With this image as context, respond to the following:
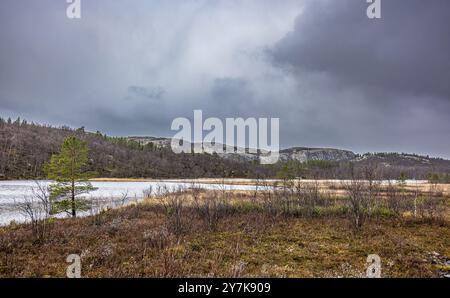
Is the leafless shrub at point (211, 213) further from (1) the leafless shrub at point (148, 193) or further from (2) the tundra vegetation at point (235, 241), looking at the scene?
(1) the leafless shrub at point (148, 193)

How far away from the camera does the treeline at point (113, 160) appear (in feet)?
290

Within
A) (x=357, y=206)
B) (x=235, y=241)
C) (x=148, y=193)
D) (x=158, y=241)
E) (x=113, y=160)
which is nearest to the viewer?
(x=158, y=241)

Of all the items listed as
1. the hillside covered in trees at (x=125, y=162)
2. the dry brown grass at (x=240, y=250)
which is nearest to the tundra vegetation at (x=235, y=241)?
Answer: the dry brown grass at (x=240, y=250)

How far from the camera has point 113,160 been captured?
11319 centimetres

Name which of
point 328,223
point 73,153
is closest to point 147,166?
point 73,153

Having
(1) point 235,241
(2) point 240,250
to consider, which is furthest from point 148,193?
(2) point 240,250

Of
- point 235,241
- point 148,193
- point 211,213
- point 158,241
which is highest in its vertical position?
point 211,213

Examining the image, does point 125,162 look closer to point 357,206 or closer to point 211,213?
point 211,213

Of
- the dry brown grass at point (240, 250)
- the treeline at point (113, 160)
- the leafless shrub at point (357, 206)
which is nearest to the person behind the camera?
the dry brown grass at point (240, 250)

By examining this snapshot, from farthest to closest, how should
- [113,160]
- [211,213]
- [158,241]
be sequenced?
[113,160]
[211,213]
[158,241]

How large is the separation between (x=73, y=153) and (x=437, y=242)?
24.1 meters

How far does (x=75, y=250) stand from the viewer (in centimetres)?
1070
